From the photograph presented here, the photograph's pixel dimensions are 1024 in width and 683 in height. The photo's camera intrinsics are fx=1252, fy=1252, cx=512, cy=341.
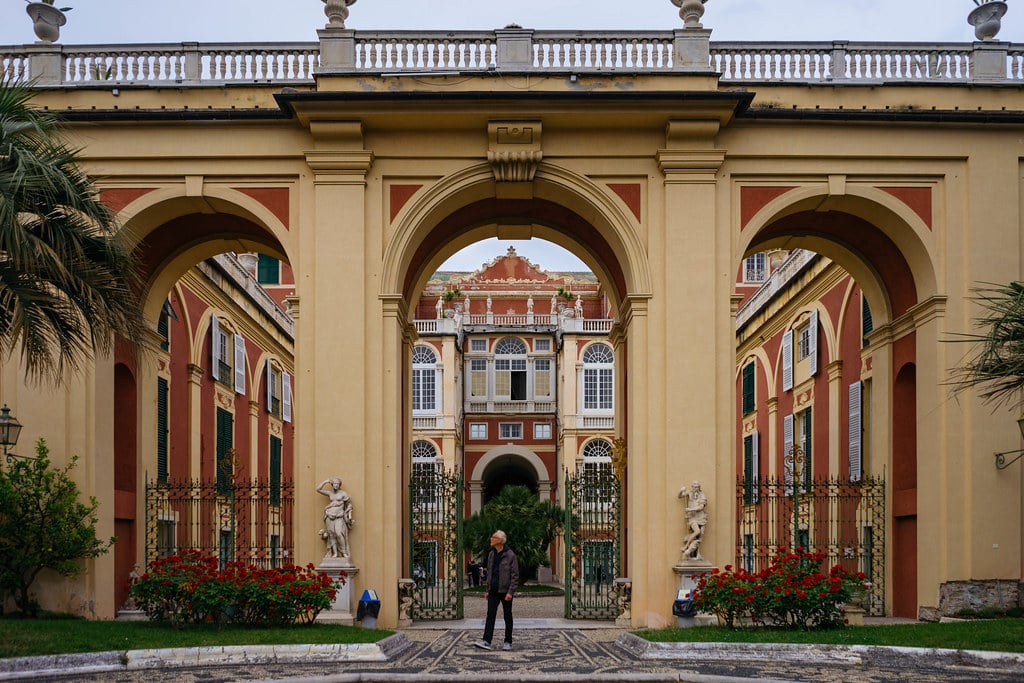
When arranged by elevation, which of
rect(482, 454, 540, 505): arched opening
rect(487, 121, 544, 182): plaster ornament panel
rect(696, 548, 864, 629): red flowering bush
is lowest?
rect(482, 454, 540, 505): arched opening

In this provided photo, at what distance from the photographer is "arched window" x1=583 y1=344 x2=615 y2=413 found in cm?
5541

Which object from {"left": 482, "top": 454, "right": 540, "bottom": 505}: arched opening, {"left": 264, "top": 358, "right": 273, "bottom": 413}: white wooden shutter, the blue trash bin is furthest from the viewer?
{"left": 482, "top": 454, "right": 540, "bottom": 505}: arched opening

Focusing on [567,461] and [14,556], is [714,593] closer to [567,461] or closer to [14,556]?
[14,556]

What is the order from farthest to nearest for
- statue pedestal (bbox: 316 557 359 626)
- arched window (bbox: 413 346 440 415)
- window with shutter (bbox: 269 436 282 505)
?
arched window (bbox: 413 346 440 415)
window with shutter (bbox: 269 436 282 505)
statue pedestal (bbox: 316 557 359 626)

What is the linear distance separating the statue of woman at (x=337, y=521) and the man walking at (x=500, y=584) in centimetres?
330

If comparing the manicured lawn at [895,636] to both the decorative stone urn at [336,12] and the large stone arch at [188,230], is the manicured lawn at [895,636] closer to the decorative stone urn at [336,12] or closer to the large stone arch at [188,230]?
the large stone arch at [188,230]

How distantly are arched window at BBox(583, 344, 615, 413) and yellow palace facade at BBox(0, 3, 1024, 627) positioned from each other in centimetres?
3533

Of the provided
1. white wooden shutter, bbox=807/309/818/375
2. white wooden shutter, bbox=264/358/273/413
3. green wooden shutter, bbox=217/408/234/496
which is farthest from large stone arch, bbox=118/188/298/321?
white wooden shutter, bbox=264/358/273/413

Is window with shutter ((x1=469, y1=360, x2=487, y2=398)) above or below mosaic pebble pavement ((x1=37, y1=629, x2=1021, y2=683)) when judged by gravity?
above

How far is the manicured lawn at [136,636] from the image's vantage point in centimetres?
1385

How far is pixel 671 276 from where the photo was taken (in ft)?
62.4

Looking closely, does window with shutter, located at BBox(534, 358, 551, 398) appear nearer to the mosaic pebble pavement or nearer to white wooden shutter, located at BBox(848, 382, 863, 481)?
white wooden shutter, located at BBox(848, 382, 863, 481)

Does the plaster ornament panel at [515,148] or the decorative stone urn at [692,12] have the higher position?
the decorative stone urn at [692,12]

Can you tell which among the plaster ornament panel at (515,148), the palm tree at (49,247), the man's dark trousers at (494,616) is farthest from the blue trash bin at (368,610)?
the plaster ornament panel at (515,148)
